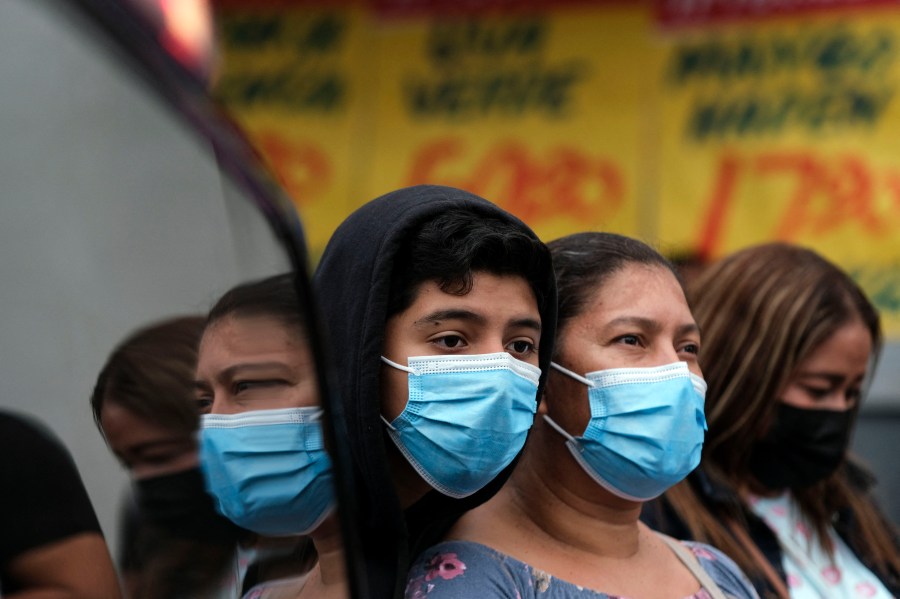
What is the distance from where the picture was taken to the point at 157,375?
102 centimetres

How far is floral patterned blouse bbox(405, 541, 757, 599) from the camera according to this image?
1.75 m

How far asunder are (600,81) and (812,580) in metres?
2.62

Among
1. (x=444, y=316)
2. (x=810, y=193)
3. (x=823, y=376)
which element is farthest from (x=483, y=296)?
(x=810, y=193)

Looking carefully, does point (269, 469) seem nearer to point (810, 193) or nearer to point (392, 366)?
point (392, 366)

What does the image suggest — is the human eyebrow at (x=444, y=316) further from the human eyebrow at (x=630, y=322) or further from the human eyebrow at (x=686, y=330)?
the human eyebrow at (x=686, y=330)

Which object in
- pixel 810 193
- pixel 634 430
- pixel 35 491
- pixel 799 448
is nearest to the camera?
pixel 35 491

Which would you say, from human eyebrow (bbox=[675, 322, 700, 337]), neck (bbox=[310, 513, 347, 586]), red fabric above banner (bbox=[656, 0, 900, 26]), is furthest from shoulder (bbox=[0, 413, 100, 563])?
red fabric above banner (bbox=[656, 0, 900, 26])

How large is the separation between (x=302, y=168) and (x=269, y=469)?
3.97 metres

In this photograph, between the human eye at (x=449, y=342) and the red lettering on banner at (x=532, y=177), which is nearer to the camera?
the human eye at (x=449, y=342)

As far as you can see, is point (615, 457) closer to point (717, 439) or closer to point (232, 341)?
point (717, 439)

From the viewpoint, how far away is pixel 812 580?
2754mm

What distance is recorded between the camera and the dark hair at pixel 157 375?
0.96 m

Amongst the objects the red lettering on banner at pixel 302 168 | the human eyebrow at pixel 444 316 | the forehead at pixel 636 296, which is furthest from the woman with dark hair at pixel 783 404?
the red lettering on banner at pixel 302 168

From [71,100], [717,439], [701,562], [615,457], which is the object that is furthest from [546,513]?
[71,100]
